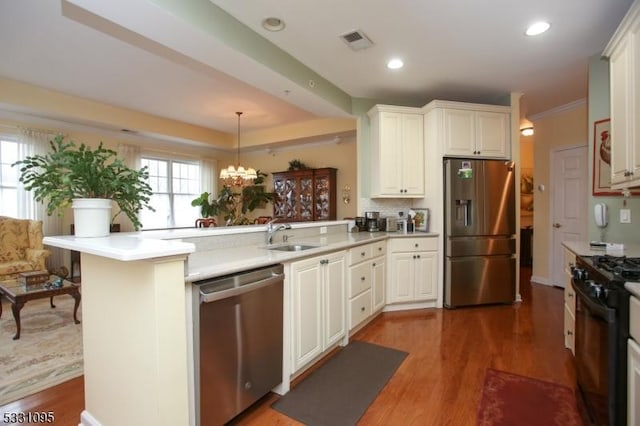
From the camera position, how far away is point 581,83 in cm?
369

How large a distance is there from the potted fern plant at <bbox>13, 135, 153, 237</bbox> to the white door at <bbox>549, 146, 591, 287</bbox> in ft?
17.5

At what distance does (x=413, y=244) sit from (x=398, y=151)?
1164mm

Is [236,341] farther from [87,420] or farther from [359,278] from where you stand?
[359,278]

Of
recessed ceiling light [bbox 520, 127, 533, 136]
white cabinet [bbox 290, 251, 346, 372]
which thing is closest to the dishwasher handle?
white cabinet [bbox 290, 251, 346, 372]

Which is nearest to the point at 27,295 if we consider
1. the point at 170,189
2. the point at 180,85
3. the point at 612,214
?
the point at 180,85

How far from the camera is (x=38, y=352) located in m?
2.65

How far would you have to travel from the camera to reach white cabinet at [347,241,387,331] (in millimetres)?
2840

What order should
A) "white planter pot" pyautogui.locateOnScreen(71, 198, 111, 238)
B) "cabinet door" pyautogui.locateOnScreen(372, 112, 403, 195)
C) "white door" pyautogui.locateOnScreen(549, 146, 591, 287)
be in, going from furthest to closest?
"white door" pyautogui.locateOnScreen(549, 146, 591, 287) → "cabinet door" pyautogui.locateOnScreen(372, 112, 403, 195) → "white planter pot" pyautogui.locateOnScreen(71, 198, 111, 238)

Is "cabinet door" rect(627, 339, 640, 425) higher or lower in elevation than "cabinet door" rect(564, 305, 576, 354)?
higher

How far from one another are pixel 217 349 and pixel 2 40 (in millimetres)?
3765

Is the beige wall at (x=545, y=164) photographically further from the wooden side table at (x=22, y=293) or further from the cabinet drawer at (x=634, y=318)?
the wooden side table at (x=22, y=293)

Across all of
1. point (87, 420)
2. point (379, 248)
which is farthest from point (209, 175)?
point (87, 420)

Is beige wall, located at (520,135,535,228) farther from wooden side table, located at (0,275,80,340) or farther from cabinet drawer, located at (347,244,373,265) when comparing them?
wooden side table, located at (0,275,80,340)

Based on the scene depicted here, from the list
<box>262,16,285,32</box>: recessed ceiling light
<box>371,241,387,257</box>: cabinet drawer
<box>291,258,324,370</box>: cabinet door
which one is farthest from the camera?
<box>371,241,387,257</box>: cabinet drawer
